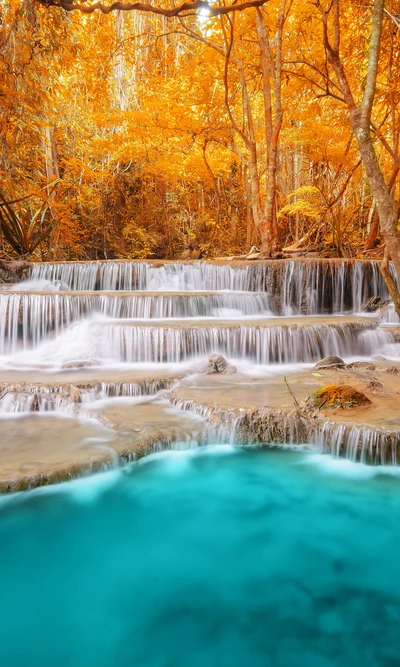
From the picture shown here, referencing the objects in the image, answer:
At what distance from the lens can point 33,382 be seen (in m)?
5.35

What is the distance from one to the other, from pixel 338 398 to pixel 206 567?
2254 millimetres

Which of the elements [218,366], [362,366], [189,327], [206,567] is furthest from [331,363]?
[206,567]

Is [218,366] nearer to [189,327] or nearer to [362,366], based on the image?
[189,327]

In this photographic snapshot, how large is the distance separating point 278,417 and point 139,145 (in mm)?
13202

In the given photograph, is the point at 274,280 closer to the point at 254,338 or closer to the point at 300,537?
the point at 254,338

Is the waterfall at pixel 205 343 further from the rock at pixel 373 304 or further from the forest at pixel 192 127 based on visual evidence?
the rock at pixel 373 304

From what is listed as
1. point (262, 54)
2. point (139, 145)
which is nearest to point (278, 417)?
point (262, 54)

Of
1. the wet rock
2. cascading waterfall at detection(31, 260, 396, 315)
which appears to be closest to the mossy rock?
the wet rock

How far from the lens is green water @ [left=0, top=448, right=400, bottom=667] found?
2193 mm

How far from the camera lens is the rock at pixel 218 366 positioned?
6.19 m

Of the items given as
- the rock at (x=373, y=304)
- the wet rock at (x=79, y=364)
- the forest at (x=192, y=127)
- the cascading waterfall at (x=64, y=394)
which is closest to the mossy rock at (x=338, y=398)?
the forest at (x=192, y=127)

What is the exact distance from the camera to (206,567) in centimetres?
279

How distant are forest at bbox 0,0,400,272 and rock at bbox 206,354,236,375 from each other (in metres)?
2.68

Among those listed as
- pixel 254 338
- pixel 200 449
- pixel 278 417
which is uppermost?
pixel 254 338
